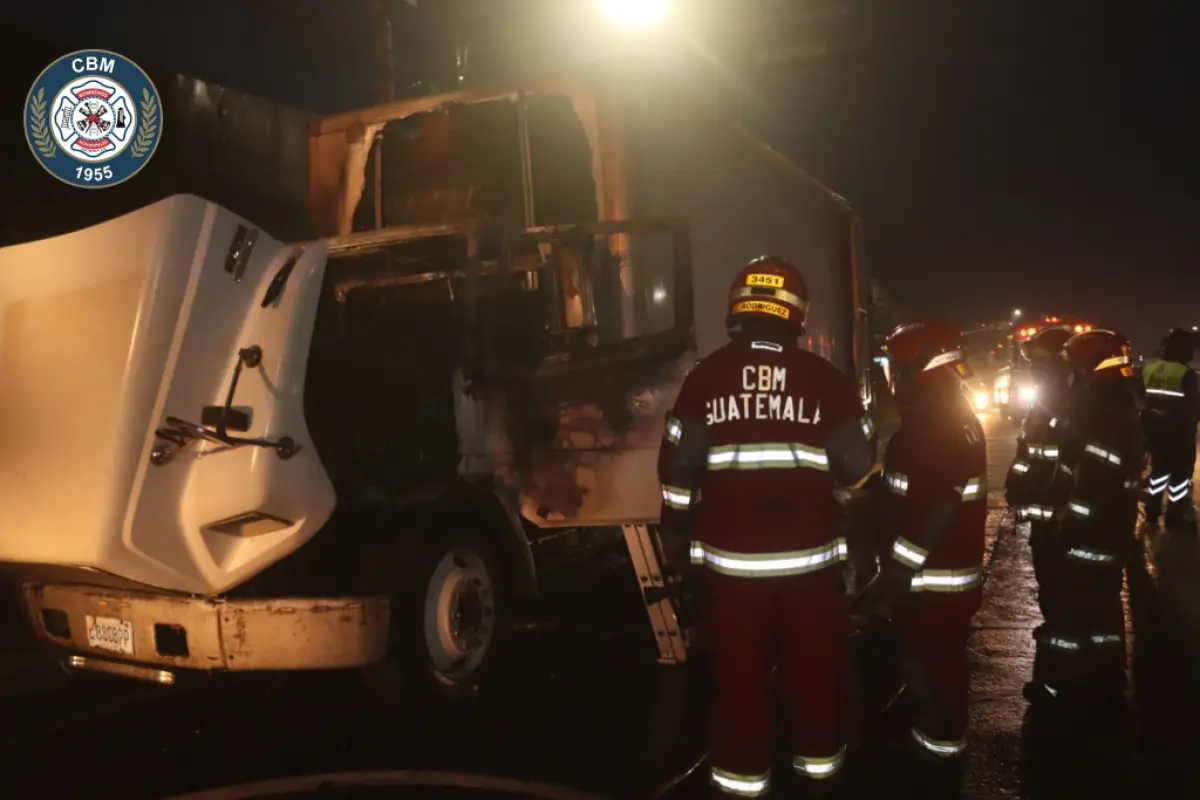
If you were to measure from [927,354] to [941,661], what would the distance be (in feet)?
3.53

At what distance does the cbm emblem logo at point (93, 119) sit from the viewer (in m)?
9.04

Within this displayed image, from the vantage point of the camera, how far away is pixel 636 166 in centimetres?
564

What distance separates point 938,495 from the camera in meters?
3.28

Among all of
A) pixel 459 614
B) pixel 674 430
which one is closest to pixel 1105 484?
pixel 674 430

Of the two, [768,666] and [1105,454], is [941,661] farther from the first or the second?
[1105,454]

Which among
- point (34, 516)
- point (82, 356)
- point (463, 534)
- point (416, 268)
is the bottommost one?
point (463, 534)

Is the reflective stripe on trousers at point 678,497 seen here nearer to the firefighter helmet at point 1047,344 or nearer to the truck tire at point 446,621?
the truck tire at point 446,621

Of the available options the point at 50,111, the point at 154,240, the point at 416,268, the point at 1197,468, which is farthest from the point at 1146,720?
the point at 1197,468

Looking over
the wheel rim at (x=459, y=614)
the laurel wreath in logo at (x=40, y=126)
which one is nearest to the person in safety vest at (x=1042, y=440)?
the wheel rim at (x=459, y=614)

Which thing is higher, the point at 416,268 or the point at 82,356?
the point at 416,268

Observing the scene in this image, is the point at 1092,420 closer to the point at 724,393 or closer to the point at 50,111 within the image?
the point at 724,393

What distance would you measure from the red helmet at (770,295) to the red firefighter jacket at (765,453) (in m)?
0.09

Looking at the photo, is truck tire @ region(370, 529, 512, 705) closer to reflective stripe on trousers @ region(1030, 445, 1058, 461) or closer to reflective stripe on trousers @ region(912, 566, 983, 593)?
reflective stripe on trousers @ region(912, 566, 983, 593)

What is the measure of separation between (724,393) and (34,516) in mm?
2558
